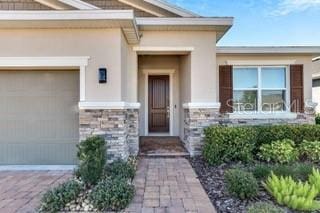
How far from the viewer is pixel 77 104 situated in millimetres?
8422

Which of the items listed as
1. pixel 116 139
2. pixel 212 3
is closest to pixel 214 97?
pixel 116 139

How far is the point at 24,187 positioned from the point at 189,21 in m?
5.91

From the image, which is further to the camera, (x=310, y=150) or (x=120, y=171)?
(x=310, y=150)

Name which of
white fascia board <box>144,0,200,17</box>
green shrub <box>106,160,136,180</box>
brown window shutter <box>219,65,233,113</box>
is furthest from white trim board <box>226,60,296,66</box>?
green shrub <box>106,160,136,180</box>

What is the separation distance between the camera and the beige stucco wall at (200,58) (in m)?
9.66

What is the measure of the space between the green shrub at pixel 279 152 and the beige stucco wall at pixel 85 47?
408cm

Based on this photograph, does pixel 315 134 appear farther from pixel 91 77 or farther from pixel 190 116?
pixel 91 77

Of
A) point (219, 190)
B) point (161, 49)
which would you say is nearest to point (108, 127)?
point (161, 49)

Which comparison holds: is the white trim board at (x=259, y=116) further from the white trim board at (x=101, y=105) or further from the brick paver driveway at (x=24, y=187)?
the brick paver driveway at (x=24, y=187)

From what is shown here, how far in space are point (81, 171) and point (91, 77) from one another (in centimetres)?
290

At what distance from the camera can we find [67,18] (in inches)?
297

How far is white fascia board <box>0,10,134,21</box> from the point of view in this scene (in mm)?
7438

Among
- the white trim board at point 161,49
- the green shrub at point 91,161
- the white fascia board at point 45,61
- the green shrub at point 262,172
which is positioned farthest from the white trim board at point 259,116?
the green shrub at point 91,161

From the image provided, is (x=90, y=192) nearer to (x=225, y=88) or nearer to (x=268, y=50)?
(x=225, y=88)
